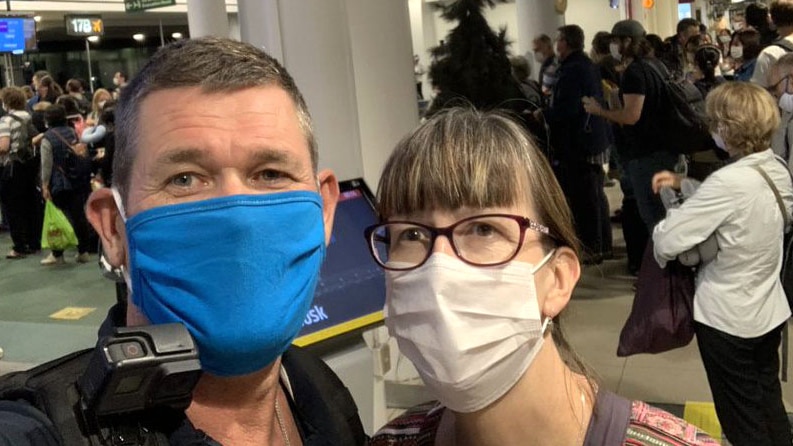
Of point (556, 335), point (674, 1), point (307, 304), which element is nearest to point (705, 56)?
point (556, 335)

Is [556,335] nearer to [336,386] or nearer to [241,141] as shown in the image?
[336,386]

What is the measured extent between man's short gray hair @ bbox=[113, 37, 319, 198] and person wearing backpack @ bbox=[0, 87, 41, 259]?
350 inches

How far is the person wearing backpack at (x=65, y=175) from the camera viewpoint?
8.93m

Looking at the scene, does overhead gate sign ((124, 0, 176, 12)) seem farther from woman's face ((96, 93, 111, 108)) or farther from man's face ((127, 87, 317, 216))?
man's face ((127, 87, 317, 216))

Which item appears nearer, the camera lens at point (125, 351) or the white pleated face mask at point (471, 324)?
the camera lens at point (125, 351)

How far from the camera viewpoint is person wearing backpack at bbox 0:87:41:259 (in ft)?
31.1

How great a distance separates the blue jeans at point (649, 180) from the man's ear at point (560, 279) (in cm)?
453

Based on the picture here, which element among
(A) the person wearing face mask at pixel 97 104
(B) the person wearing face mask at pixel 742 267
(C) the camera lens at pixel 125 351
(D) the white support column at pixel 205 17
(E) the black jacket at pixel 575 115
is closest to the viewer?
(C) the camera lens at pixel 125 351

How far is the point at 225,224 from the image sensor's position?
1.34m

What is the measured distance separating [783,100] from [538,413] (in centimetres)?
379

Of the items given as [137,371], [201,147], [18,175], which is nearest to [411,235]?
[201,147]

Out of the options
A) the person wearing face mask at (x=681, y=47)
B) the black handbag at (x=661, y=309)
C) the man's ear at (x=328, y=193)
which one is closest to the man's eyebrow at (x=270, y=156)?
the man's ear at (x=328, y=193)

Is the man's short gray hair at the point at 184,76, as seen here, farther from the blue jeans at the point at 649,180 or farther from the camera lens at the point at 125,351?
the blue jeans at the point at 649,180

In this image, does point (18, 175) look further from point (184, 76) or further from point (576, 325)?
point (184, 76)
